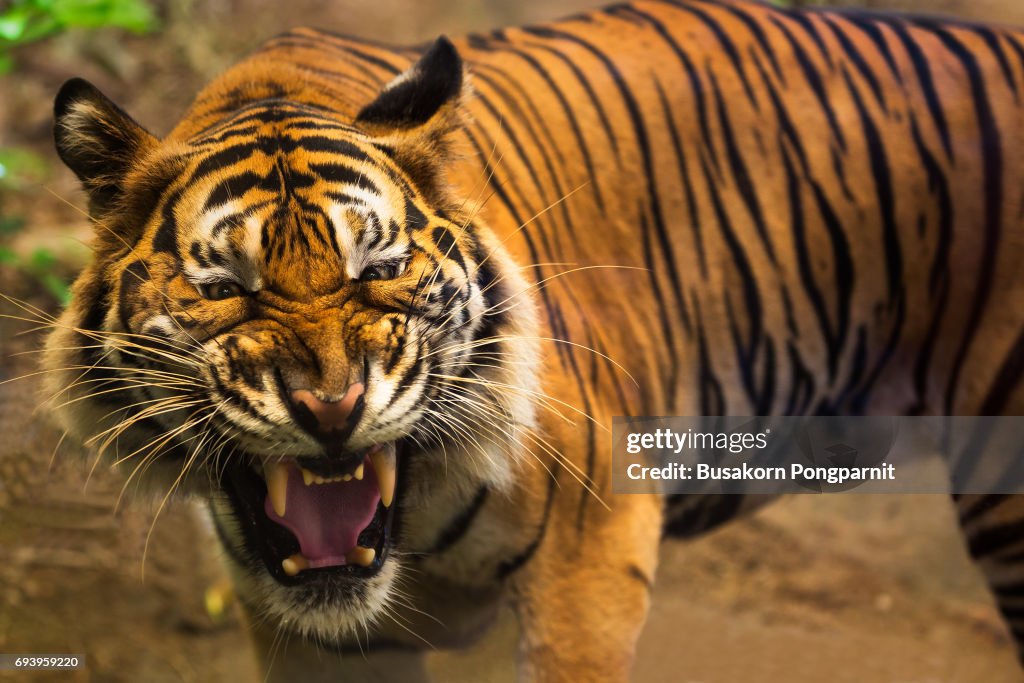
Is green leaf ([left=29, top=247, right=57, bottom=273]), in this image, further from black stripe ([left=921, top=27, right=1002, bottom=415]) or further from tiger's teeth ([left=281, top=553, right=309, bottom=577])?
black stripe ([left=921, top=27, right=1002, bottom=415])

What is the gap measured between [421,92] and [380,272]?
0.93ft

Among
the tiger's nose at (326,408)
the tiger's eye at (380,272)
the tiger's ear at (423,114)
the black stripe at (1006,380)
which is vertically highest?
the tiger's ear at (423,114)

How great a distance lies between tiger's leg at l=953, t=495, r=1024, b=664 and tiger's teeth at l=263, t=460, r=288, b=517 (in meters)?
1.22

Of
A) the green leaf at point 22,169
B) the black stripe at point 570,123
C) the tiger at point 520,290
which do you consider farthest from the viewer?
the green leaf at point 22,169

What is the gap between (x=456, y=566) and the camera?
4.90 feet

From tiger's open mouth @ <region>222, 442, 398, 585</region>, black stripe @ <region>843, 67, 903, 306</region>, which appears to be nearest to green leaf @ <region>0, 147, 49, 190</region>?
tiger's open mouth @ <region>222, 442, 398, 585</region>

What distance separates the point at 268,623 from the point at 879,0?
3.52 m

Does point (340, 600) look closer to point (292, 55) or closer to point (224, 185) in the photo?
point (224, 185)

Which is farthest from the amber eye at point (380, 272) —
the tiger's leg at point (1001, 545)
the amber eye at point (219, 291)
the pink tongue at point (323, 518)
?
the tiger's leg at point (1001, 545)

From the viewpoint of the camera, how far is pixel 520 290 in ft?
4.58

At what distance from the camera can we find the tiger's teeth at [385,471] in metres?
1.27

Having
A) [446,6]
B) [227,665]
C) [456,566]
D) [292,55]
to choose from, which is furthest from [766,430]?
[446,6]

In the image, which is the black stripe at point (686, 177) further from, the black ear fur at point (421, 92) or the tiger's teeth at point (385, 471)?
the tiger's teeth at point (385, 471)

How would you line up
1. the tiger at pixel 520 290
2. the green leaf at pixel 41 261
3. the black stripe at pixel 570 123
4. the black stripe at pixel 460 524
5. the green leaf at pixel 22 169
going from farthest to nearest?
the green leaf at pixel 22 169 < the green leaf at pixel 41 261 < the black stripe at pixel 570 123 < the black stripe at pixel 460 524 < the tiger at pixel 520 290
